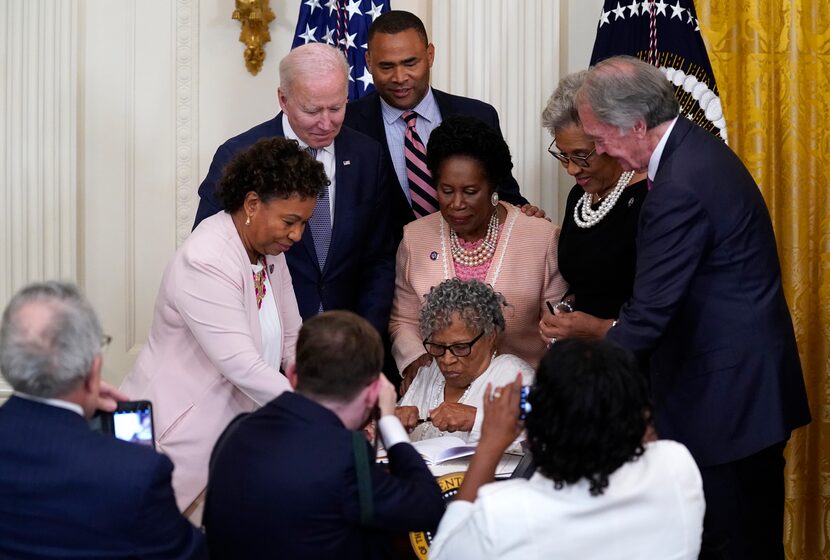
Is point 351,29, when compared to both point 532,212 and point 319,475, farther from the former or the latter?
point 319,475

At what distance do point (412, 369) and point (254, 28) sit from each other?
2231mm

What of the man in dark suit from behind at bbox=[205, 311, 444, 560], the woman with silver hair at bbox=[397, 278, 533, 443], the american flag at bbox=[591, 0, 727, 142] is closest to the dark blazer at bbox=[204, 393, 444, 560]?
the man in dark suit from behind at bbox=[205, 311, 444, 560]

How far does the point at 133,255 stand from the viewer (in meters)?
5.56

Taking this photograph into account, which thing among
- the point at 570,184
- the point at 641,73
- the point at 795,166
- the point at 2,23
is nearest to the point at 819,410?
the point at 795,166

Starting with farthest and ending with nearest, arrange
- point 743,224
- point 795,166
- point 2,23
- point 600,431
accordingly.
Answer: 1. point 2,23
2. point 795,166
3. point 743,224
4. point 600,431

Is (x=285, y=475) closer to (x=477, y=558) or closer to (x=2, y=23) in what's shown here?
(x=477, y=558)

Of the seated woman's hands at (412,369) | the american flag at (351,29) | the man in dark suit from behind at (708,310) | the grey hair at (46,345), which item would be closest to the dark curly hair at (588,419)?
the grey hair at (46,345)

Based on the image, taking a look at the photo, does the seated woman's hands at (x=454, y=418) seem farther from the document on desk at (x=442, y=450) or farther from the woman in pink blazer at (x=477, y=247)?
the woman in pink blazer at (x=477, y=247)

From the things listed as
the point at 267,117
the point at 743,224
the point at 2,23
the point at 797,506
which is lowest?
the point at 797,506

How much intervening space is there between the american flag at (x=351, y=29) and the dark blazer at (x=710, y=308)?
207cm

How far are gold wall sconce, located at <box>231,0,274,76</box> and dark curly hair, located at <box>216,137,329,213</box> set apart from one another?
217 cm

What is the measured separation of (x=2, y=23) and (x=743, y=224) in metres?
3.55

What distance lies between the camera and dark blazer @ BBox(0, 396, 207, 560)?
88.0 inches

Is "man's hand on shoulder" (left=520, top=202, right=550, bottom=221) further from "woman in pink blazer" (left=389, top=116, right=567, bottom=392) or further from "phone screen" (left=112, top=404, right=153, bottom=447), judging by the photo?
"phone screen" (left=112, top=404, right=153, bottom=447)
